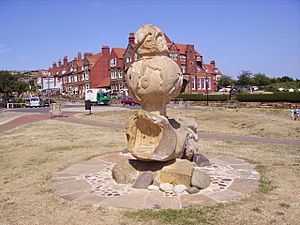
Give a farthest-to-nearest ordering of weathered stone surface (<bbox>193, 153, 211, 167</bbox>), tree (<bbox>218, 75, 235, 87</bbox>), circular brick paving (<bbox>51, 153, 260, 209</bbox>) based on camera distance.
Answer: tree (<bbox>218, 75, 235, 87</bbox>)
weathered stone surface (<bbox>193, 153, 211, 167</bbox>)
circular brick paving (<bbox>51, 153, 260, 209</bbox>)

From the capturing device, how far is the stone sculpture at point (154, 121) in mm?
6754

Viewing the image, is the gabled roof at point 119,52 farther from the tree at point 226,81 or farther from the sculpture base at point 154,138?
the sculpture base at point 154,138

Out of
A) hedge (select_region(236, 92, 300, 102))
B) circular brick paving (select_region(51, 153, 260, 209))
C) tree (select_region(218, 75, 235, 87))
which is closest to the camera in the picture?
circular brick paving (select_region(51, 153, 260, 209))

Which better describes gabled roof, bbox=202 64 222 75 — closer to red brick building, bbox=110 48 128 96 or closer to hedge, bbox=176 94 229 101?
red brick building, bbox=110 48 128 96

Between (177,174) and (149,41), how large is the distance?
9.65 feet

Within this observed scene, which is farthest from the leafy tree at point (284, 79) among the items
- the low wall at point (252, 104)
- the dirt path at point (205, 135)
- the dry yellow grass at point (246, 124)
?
the dirt path at point (205, 135)

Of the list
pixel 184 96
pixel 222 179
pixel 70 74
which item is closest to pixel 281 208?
pixel 222 179

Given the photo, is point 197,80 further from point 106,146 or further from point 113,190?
point 113,190

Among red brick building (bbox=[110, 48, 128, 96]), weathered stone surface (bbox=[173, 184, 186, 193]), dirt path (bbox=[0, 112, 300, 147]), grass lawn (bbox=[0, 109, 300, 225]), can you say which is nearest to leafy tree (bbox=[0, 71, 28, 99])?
red brick building (bbox=[110, 48, 128, 96])

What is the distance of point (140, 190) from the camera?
661cm

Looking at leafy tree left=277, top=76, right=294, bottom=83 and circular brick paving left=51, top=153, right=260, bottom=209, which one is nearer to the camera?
circular brick paving left=51, top=153, right=260, bottom=209

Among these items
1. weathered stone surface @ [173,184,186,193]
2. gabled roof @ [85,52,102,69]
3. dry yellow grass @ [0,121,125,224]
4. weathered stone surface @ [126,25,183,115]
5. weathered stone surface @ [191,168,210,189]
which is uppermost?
gabled roof @ [85,52,102,69]

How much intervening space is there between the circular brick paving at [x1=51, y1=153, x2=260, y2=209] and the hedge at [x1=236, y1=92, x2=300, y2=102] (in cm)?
2387

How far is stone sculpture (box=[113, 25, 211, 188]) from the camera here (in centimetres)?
675
